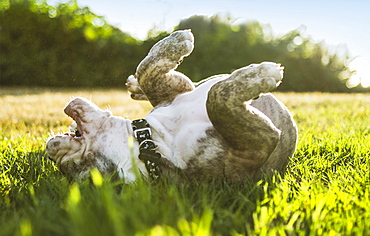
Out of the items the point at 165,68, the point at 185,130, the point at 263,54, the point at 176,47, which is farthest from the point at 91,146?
the point at 263,54

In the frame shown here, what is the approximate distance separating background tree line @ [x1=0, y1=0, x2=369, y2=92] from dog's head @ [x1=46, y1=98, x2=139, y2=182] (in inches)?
451

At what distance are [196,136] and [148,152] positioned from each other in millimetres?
314

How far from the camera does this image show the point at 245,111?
217cm

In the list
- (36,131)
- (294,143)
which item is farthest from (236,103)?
(36,131)

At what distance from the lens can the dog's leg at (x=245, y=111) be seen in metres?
2.14

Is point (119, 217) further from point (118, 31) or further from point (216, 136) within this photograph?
point (118, 31)

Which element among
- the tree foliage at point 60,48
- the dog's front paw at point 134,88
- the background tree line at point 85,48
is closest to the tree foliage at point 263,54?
the background tree line at point 85,48

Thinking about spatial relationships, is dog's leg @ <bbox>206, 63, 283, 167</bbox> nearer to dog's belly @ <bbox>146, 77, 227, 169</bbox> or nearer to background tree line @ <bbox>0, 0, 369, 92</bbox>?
dog's belly @ <bbox>146, 77, 227, 169</bbox>

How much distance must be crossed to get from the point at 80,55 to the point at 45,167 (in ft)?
37.9

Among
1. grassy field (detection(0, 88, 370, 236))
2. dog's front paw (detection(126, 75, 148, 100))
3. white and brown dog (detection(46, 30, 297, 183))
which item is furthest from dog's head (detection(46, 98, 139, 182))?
dog's front paw (detection(126, 75, 148, 100))

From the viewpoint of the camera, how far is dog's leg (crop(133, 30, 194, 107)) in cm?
275

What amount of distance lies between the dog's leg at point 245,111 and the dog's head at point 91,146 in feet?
1.98

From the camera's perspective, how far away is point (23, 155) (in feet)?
10.3

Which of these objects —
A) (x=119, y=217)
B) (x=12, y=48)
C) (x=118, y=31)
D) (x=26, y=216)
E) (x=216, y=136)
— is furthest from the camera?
(x=118, y=31)
